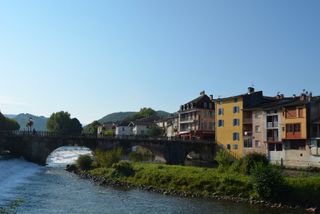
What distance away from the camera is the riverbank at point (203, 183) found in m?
40.7

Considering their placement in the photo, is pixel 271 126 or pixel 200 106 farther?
pixel 200 106

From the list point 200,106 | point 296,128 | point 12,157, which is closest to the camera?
point 296,128

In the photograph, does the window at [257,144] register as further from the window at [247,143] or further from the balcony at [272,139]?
the balcony at [272,139]

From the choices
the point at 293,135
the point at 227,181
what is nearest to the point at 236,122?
the point at 293,135

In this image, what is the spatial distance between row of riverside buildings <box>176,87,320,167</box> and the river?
29.5 metres

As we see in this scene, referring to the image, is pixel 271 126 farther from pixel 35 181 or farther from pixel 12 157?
pixel 12 157

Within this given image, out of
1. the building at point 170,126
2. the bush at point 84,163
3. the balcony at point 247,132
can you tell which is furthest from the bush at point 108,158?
the building at point 170,126

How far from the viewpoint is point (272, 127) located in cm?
7425

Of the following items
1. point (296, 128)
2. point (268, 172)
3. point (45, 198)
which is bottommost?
point (45, 198)

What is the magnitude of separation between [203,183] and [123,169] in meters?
16.4

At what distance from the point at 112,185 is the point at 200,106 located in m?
50.9

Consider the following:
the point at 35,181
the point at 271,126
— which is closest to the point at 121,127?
the point at 271,126

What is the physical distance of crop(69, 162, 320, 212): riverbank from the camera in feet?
133

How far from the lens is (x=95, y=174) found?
63.8 m
